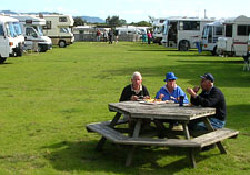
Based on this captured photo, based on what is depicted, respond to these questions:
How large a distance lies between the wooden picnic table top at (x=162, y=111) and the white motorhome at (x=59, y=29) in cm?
3858

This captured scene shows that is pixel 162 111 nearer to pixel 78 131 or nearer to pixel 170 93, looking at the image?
pixel 170 93

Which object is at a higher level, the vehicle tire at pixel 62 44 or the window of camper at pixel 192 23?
the window of camper at pixel 192 23

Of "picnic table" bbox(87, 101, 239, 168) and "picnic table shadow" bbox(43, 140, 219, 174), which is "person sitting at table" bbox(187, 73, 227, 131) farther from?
"picnic table shadow" bbox(43, 140, 219, 174)

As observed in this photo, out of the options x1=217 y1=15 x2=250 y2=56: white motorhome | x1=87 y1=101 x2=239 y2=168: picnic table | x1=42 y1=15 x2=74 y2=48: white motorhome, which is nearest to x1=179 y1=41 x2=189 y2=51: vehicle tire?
x1=42 y1=15 x2=74 y2=48: white motorhome

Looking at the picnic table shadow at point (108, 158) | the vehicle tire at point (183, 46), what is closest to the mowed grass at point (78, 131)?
the picnic table shadow at point (108, 158)

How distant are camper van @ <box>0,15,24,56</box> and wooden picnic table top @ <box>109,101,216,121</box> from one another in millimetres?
19702

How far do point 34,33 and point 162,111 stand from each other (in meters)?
31.0

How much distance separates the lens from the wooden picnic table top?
6.96m

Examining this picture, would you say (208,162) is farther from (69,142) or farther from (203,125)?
(69,142)

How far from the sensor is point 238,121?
10.4 m

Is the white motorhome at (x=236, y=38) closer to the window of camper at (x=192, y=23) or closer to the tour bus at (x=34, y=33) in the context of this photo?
the window of camper at (x=192, y=23)

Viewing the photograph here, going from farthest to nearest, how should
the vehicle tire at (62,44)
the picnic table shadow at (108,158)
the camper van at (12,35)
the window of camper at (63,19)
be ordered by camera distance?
the vehicle tire at (62,44) → the window of camper at (63,19) → the camper van at (12,35) → the picnic table shadow at (108,158)

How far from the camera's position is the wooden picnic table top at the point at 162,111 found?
696 centimetres

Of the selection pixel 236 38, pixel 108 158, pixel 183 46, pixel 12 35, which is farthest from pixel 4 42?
pixel 183 46
